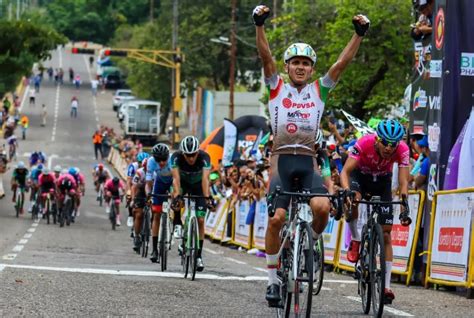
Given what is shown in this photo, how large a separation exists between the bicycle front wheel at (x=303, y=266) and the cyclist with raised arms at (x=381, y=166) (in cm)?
161

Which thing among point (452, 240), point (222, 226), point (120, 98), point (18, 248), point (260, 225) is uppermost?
point (120, 98)

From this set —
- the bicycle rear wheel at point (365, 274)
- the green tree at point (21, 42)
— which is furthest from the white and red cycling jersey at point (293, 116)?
the green tree at point (21, 42)

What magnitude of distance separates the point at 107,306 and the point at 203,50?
70960 mm

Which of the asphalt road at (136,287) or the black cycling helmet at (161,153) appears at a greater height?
the black cycling helmet at (161,153)

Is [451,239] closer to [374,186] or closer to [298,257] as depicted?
[374,186]

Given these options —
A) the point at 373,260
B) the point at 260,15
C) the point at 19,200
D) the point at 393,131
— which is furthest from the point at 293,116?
the point at 19,200

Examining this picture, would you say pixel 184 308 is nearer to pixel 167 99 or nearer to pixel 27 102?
pixel 167 99

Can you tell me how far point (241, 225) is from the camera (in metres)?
27.4

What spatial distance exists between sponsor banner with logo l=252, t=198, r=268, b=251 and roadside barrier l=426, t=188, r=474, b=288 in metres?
8.78

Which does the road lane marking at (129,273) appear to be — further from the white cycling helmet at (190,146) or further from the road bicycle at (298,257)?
the road bicycle at (298,257)

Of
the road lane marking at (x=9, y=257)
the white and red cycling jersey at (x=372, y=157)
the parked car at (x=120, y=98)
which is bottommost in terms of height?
the road lane marking at (x=9, y=257)

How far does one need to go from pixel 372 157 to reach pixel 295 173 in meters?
1.39

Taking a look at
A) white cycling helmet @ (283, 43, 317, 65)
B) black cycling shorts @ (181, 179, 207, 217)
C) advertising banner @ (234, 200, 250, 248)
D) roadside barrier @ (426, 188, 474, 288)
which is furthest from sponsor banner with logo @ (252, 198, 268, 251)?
white cycling helmet @ (283, 43, 317, 65)

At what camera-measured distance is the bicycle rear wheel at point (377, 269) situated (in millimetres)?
11047
